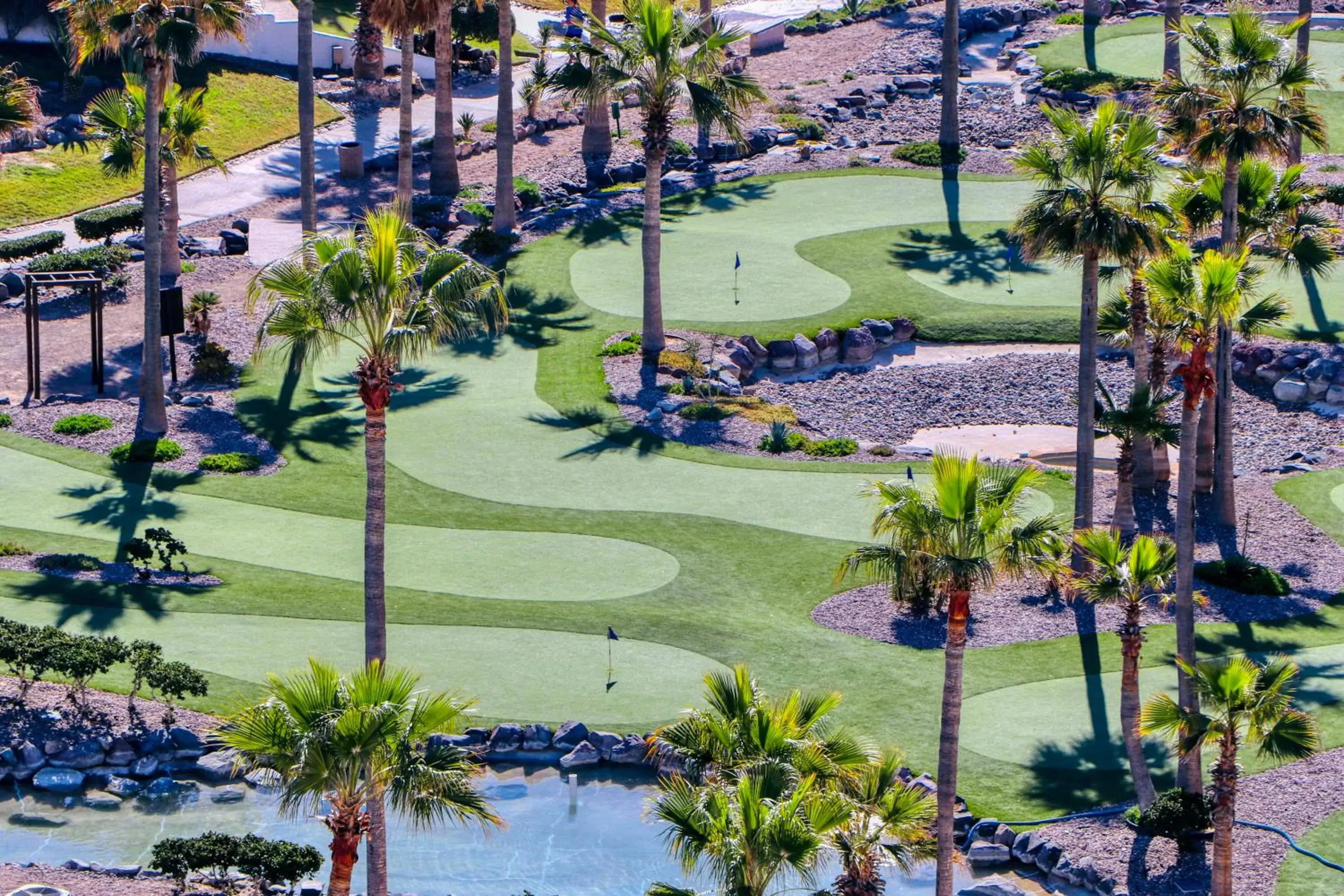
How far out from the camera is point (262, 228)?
170 ft

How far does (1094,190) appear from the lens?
30922 millimetres

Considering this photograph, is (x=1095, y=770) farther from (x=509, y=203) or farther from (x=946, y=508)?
(x=509, y=203)

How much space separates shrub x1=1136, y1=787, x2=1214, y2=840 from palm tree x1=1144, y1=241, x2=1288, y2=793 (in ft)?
0.96

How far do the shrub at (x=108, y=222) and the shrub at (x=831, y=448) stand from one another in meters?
19.1

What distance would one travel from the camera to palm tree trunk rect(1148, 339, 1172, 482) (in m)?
35.3

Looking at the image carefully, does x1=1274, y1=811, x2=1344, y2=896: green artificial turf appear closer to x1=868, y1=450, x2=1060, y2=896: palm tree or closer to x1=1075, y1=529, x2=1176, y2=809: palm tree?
x1=1075, y1=529, x2=1176, y2=809: palm tree

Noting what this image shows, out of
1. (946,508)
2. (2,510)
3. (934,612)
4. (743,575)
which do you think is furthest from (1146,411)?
(2,510)

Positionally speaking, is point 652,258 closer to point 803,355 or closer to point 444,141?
point 803,355

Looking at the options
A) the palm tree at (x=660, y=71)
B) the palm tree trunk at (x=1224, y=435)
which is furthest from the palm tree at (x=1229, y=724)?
the palm tree at (x=660, y=71)

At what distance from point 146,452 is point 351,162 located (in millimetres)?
19919

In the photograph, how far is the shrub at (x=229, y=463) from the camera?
37.5 m

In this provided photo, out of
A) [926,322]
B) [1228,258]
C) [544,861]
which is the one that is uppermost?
[1228,258]

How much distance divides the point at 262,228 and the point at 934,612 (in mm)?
26066

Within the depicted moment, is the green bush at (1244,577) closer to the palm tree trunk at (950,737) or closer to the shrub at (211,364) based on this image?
the palm tree trunk at (950,737)
